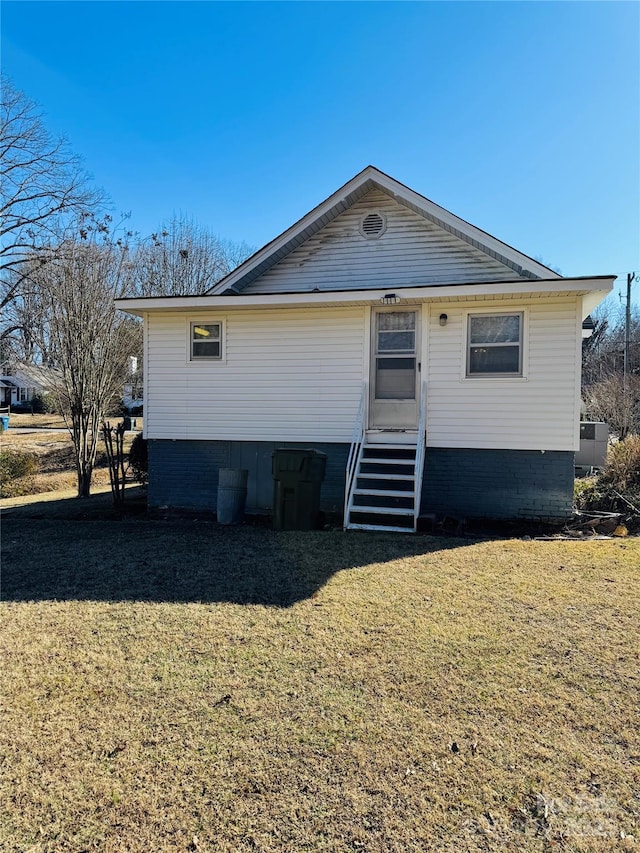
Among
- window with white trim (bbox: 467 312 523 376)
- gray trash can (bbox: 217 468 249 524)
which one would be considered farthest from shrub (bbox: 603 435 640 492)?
gray trash can (bbox: 217 468 249 524)

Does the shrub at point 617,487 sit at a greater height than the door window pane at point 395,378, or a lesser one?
lesser

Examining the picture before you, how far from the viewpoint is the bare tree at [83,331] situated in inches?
476

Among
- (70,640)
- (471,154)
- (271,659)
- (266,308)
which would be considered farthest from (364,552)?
(471,154)

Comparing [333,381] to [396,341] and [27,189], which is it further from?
[27,189]

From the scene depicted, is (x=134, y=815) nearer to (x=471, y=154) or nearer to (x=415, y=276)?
(x=415, y=276)

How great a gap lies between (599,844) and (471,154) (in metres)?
12.9

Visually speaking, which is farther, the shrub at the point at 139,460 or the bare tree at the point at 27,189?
the bare tree at the point at 27,189

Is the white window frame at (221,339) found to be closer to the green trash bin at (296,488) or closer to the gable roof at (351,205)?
the gable roof at (351,205)

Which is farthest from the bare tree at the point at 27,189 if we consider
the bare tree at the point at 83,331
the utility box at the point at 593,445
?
the utility box at the point at 593,445

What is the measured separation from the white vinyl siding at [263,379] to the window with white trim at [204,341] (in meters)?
0.12

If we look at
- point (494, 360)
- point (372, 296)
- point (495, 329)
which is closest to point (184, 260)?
point (372, 296)

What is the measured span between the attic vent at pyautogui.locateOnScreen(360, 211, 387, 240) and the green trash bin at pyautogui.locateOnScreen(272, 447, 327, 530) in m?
4.82

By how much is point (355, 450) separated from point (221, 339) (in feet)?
10.9

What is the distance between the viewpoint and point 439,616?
13.9ft
